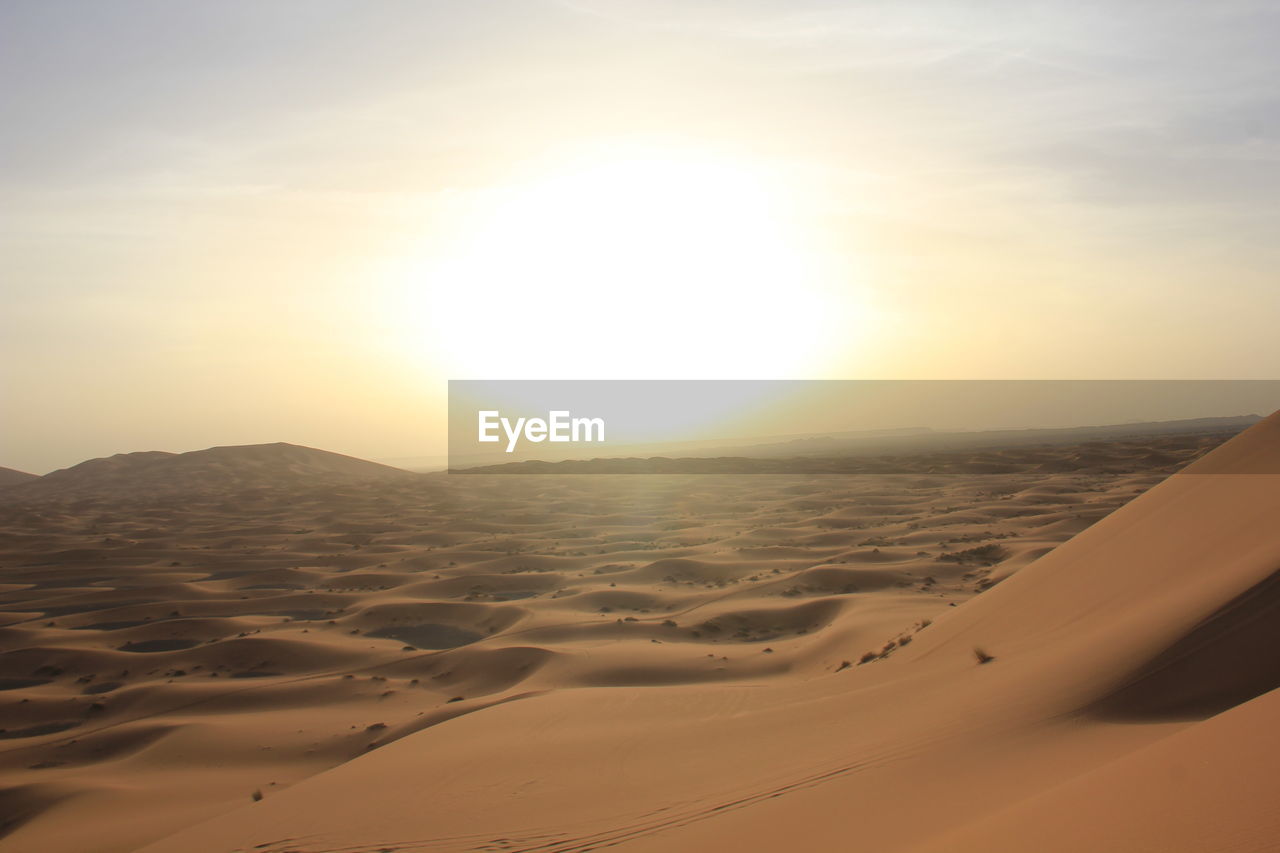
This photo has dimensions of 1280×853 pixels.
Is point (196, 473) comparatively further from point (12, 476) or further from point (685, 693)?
point (685, 693)

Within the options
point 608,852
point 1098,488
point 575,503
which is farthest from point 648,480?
point 608,852

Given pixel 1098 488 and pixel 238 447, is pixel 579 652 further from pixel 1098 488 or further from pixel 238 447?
pixel 238 447

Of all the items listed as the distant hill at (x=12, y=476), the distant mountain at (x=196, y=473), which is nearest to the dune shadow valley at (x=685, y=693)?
the distant mountain at (x=196, y=473)

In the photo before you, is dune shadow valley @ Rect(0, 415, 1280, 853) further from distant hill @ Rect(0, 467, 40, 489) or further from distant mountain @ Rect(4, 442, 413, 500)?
distant hill @ Rect(0, 467, 40, 489)

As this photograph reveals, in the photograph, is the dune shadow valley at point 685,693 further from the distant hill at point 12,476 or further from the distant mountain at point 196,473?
the distant hill at point 12,476

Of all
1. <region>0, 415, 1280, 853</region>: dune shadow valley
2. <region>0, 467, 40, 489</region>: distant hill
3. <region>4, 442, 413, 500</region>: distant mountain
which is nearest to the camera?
<region>0, 415, 1280, 853</region>: dune shadow valley

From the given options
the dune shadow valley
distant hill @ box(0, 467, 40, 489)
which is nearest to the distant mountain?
distant hill @ box(0, 467, 40, 489)
